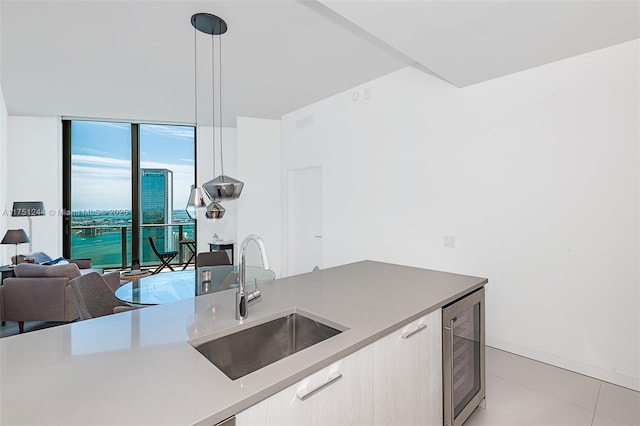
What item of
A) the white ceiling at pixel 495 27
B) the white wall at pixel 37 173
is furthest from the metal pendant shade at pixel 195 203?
the white wall at pixel 37 173

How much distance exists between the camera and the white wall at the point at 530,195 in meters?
2.45

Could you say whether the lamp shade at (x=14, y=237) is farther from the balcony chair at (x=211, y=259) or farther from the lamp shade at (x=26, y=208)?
the balcony chair at (x=211, y=259)

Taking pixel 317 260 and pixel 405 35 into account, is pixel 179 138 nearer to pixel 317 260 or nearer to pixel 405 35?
pixel 317 260

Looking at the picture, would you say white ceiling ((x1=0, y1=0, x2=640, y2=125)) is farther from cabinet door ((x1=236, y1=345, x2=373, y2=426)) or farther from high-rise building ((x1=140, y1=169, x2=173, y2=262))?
high-rise building ((x1=140, y1=169, x2=173, y2=262))

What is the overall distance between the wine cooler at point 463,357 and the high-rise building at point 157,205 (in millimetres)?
6372

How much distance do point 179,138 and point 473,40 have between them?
6132 millimetres

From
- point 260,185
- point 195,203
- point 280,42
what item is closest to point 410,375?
point 195,203

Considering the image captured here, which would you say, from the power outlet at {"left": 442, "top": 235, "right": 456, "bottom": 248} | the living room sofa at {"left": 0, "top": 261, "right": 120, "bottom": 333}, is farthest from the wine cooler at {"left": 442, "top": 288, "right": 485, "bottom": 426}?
the living room sofa at {"left": 0, "top": 261, "right": 120, "bottom": 333}

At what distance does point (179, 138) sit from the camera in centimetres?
688

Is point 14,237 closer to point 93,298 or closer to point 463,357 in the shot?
point 93,298

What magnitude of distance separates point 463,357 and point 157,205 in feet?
21.3

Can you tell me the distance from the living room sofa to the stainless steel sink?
3.17 metres

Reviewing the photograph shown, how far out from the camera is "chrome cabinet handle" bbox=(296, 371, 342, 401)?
983 millimetres

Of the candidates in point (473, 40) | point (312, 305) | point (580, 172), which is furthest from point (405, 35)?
point (312, 305)
